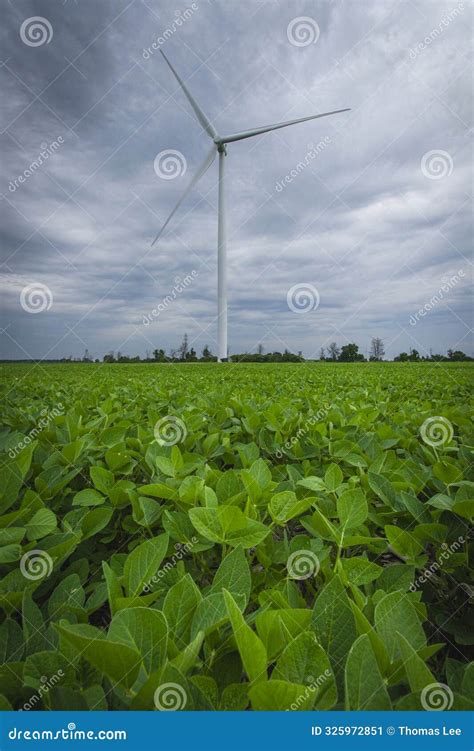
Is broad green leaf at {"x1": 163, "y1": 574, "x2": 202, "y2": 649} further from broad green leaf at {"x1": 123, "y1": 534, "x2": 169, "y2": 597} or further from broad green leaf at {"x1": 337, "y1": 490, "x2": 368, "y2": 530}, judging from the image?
broad green leaf at {"x1": 337, "y1": 490, "x2": 368, "y2": 530}

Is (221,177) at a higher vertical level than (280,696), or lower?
higher

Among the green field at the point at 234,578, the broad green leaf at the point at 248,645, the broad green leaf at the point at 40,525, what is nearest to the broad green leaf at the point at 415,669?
the green field at the point at 234,578

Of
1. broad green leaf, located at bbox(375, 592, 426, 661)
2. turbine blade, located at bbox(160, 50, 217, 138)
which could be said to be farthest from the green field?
turbine blade, located at bbox(160, 50, 217, 138)

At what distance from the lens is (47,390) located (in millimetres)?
4629

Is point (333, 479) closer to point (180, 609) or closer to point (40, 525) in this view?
point (180, 609)

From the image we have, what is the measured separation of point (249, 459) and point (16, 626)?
1.01 metres

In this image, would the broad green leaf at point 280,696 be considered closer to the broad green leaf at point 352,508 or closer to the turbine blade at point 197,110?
the broad green leaf at point 352,508

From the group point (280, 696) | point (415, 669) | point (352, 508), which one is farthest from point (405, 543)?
point (280, 696)

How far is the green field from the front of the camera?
721mm

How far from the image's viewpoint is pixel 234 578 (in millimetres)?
946

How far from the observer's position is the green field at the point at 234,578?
0.72m
